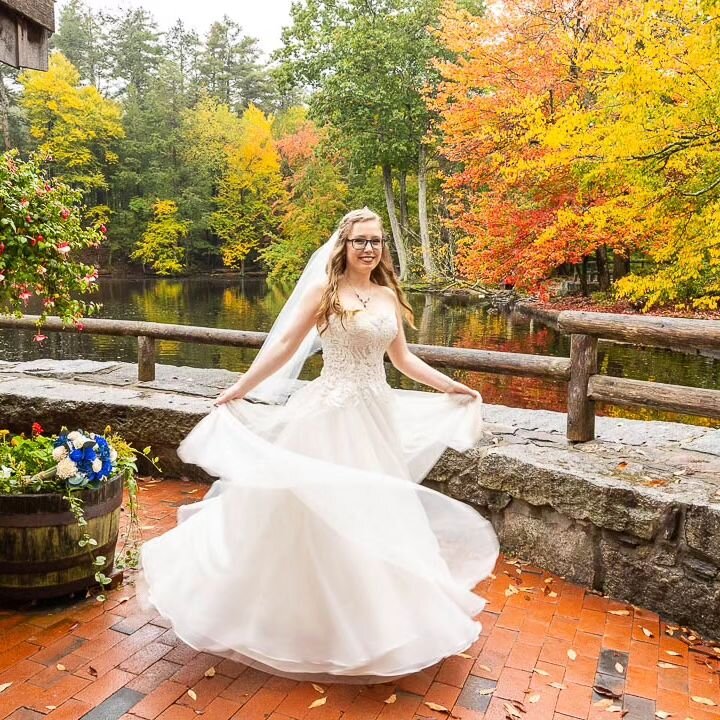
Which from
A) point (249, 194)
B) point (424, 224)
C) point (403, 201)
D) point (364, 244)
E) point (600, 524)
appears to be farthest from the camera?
point (249, 194)

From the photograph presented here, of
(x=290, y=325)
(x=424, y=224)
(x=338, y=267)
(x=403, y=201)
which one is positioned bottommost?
(x=290, y=325)

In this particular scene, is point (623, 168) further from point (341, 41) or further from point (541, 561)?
point (341, 41)

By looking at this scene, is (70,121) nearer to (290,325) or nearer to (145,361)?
(145,361)

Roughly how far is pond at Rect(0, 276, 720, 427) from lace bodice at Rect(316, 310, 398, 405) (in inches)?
284

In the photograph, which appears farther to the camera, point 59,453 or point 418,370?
point 418,370

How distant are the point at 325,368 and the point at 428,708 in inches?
54.6

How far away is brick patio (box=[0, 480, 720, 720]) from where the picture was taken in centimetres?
250

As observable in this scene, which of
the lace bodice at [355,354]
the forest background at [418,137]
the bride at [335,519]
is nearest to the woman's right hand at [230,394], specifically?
the bride at [335,519]

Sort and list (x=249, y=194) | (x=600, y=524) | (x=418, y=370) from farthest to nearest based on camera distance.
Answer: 1. (x=249, y=194)
2. (x=600, y=524)
3. (x=418, y=370)

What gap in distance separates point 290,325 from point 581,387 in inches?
73.7

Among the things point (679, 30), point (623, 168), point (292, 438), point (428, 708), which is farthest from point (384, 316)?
point (679, 30)

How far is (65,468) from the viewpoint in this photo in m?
3.00

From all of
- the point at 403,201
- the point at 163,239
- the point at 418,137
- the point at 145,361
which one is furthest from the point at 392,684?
the point at 163,239

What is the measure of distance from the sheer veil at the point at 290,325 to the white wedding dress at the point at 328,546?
0.78ft
